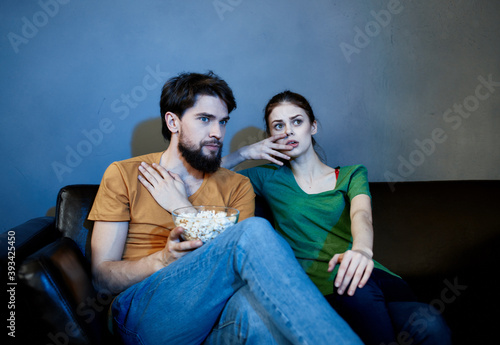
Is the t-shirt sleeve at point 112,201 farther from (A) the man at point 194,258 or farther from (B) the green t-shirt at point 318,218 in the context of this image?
(B) the green t-shirt at point 318,218

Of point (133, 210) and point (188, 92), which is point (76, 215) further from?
point (188, 92)

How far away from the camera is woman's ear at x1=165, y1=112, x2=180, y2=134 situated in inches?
56.6

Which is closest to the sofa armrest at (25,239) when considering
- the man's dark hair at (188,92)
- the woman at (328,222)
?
the man's dark hair at (188,92)

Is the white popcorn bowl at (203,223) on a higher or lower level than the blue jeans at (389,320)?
higher

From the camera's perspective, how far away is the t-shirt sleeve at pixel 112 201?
1200 mm

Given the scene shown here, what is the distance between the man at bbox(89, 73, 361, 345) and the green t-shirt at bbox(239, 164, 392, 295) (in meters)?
0.19

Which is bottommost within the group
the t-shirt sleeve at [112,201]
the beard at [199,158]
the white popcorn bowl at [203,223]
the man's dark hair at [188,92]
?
the white popcorn bowl at [203,223]

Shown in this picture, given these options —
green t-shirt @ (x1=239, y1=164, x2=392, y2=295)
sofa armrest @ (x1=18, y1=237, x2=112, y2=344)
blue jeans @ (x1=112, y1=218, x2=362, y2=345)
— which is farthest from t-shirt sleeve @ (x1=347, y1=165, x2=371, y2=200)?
sofa armrest @ (x1=18, y1=237, x2=112, y2=344)

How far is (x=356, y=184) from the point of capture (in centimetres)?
139

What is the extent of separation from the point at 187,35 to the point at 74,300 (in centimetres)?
138

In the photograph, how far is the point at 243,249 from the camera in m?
0.87

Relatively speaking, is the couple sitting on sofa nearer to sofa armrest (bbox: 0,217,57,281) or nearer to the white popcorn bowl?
the white popcorn bowl

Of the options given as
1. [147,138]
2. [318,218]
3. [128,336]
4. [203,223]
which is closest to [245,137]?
[147,138]

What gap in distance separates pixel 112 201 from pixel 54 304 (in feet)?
1.44
